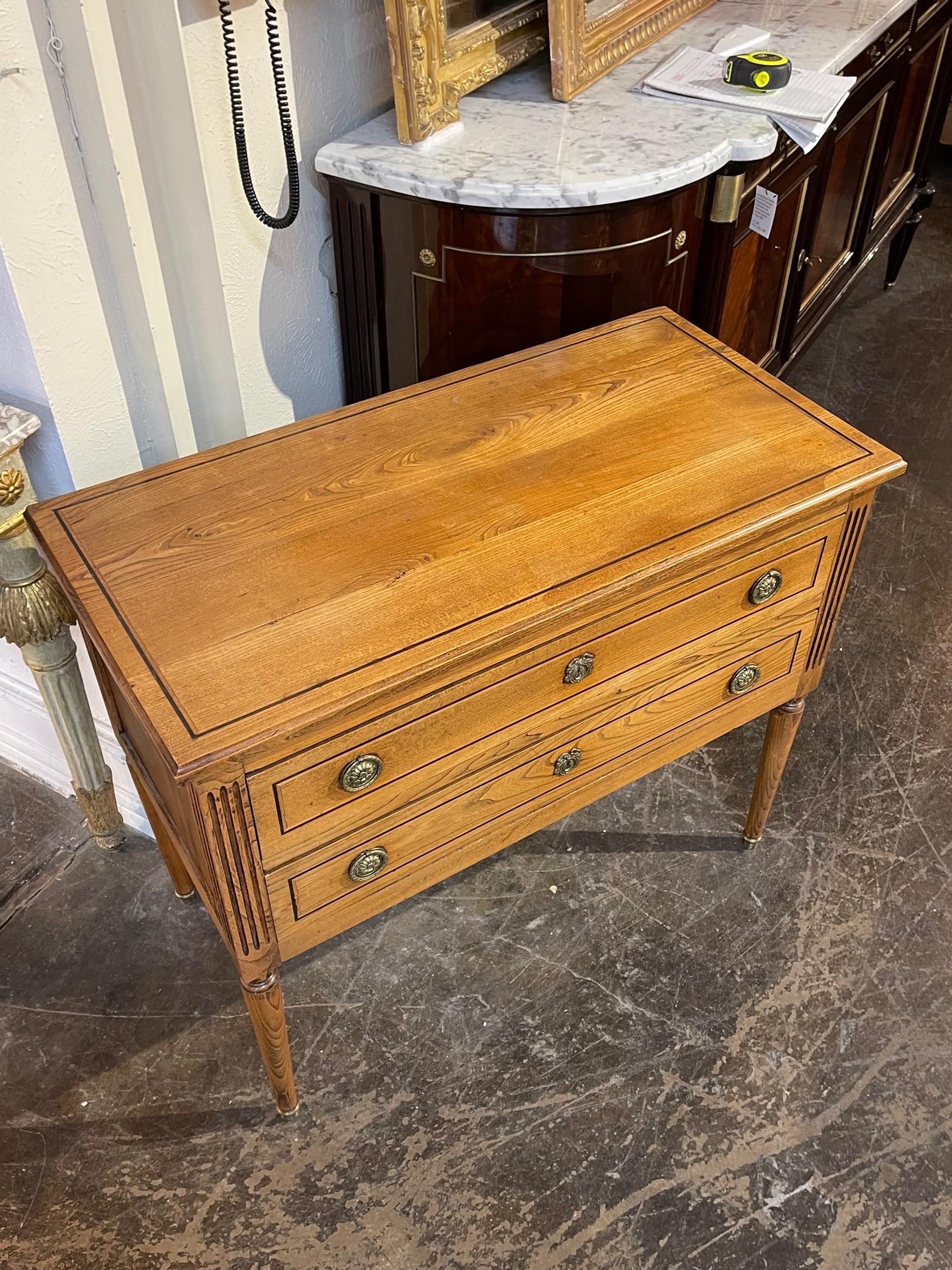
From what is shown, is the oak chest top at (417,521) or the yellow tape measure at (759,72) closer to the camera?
the oak chest top at (417,521)

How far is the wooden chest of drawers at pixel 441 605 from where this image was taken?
111cm

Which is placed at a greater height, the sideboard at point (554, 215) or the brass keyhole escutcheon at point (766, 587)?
the sideboard at point (554, 215)

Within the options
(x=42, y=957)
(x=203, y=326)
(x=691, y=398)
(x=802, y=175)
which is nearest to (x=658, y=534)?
(x=691, y=398)

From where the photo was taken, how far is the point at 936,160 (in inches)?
164

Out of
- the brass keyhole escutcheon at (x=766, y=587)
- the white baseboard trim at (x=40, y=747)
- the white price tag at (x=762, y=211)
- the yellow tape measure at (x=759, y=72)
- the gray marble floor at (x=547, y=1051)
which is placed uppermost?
the yellow tape measure at (x=759, y=72)

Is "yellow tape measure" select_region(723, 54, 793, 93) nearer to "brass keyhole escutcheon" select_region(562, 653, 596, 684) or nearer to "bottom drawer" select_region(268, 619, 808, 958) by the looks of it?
"bottom drawer" select_region(268, 619, 808, 958)

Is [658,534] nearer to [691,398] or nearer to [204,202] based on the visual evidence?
[691,398]

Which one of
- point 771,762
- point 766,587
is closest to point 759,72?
point 766,587

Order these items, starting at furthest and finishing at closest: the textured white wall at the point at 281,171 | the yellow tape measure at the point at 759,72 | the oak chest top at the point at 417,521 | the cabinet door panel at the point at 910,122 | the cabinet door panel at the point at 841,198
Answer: the cabinet door panel at the point at 910,122 → the cabinet door panel at the point at 841,198 → the yellow tape measure at the point at 759,72 → the textured white wall at the point at 281,171 → the oak chest top at the point at 417,521

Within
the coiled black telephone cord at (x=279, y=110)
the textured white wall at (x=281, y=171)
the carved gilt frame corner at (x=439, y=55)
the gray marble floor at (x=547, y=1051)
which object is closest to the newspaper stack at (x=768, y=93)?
the carved gilt frame corner at (x=439, y=55)

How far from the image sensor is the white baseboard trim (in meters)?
1.83

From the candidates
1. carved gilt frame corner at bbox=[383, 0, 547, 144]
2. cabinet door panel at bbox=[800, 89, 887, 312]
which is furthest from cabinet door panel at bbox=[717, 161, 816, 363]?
carved gilt frame corner at bbox=[383, 0, 547, 144]

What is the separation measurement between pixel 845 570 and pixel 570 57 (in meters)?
1.05

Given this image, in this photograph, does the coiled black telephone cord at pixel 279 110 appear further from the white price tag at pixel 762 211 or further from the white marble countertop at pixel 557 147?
the white price tag at pixel 762 211
